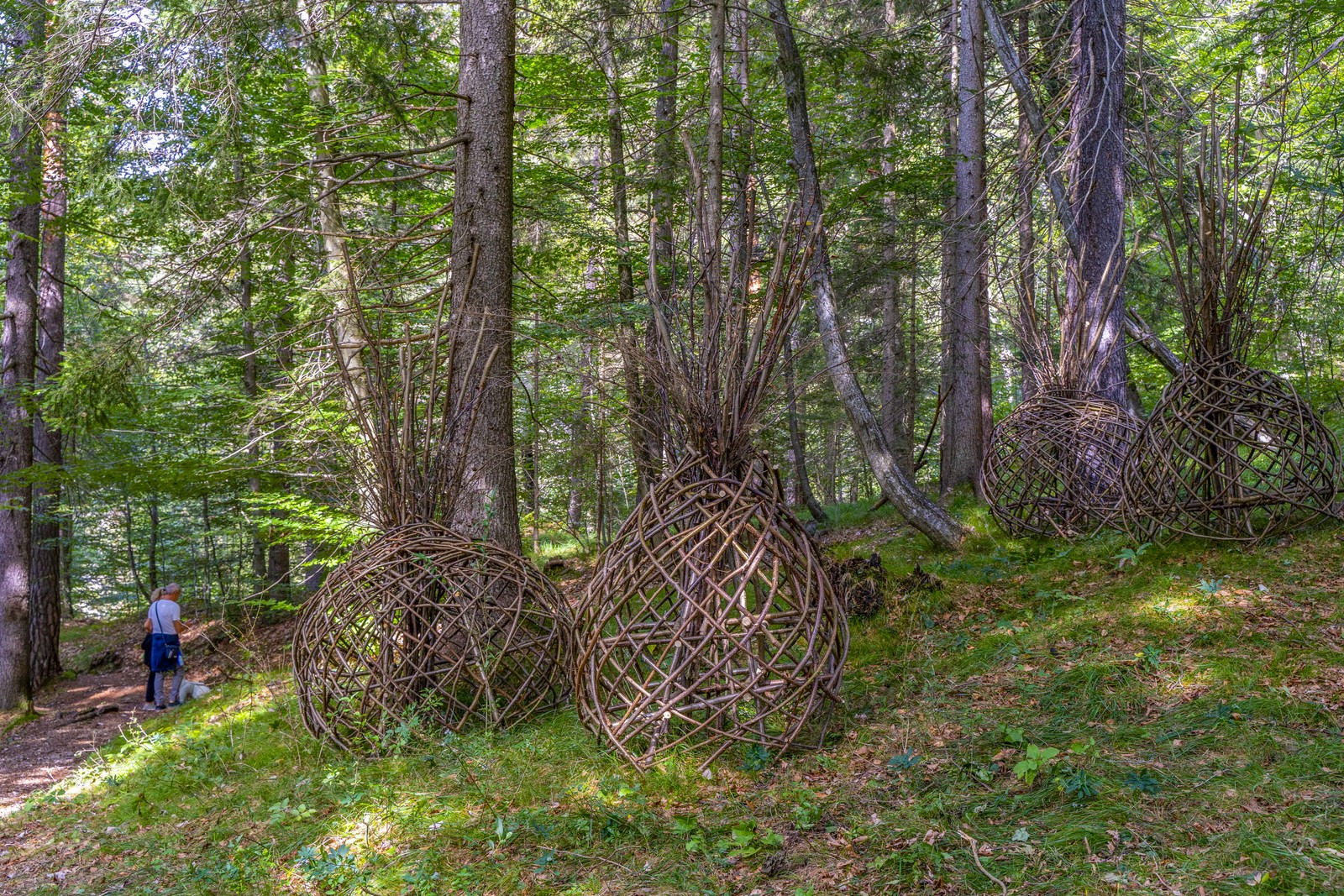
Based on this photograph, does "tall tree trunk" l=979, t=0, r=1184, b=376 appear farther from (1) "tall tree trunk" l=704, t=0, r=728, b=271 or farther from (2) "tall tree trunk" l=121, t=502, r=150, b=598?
(2) "tall tree trunk" l=121, t=502, r=150, b=598

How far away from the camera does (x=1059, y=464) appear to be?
236 inches

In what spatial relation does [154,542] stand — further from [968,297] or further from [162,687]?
[968,297]

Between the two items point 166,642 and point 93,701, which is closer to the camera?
point 166,642

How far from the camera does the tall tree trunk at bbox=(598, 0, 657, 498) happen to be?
4.11m

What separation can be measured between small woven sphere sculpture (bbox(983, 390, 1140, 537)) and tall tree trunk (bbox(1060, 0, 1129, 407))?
42cm

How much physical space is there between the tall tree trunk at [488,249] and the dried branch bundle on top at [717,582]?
1.74 metres

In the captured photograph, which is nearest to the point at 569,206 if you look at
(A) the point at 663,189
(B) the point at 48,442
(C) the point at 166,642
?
(A) the point at 663,189

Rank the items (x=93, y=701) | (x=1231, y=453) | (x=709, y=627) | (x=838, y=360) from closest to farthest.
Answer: (x=709, y=627)
(x=1231, y=453)
(x=838, y=360)
(x=93, y=701)

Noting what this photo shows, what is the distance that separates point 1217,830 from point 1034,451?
384 centimetres

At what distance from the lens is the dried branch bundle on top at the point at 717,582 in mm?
3420

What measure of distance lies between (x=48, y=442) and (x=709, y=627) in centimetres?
1096

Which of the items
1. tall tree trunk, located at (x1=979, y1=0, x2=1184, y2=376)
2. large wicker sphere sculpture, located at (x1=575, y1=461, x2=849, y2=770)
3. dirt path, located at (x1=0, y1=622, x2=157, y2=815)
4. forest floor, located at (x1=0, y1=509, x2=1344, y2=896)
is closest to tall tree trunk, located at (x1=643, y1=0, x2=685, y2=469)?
large wicker sphere sculpture, located at (x1=575, y1=461, x2=849, y2=770)

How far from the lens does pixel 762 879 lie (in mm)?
2715

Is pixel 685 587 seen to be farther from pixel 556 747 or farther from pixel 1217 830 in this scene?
pixel 1217 830
